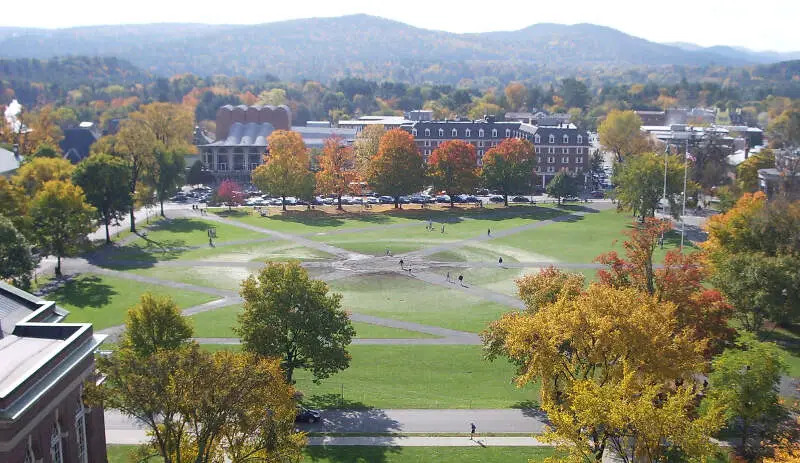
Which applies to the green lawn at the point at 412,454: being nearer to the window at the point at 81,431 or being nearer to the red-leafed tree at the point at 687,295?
the window at the point at 81,431

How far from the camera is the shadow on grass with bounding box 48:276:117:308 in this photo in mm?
57969

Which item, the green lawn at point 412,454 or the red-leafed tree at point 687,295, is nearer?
the green lawn at point 412,454

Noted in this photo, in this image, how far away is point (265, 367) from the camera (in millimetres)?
26844

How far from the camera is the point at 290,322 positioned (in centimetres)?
3744

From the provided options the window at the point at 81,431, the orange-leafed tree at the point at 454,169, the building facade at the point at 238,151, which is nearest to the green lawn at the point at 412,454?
the window at the point at 81,431

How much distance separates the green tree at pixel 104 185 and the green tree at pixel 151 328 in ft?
154

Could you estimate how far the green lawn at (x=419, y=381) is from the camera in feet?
130

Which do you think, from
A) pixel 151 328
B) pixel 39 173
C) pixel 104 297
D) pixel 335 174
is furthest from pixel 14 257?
pixel 335 174

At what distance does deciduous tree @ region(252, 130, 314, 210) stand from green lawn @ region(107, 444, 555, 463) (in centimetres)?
6685

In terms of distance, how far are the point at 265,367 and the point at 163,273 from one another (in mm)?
43935

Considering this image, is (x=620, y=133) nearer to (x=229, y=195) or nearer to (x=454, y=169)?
(x=454, y=169)

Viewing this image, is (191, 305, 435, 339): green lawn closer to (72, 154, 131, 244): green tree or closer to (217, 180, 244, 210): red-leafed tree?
(72, 154, 131, 244): green tree

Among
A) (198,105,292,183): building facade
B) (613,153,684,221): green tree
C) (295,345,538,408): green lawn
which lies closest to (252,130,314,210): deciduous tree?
(198,105,292,183): building facade

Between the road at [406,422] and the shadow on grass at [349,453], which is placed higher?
the shadow on grass at [349,453]
